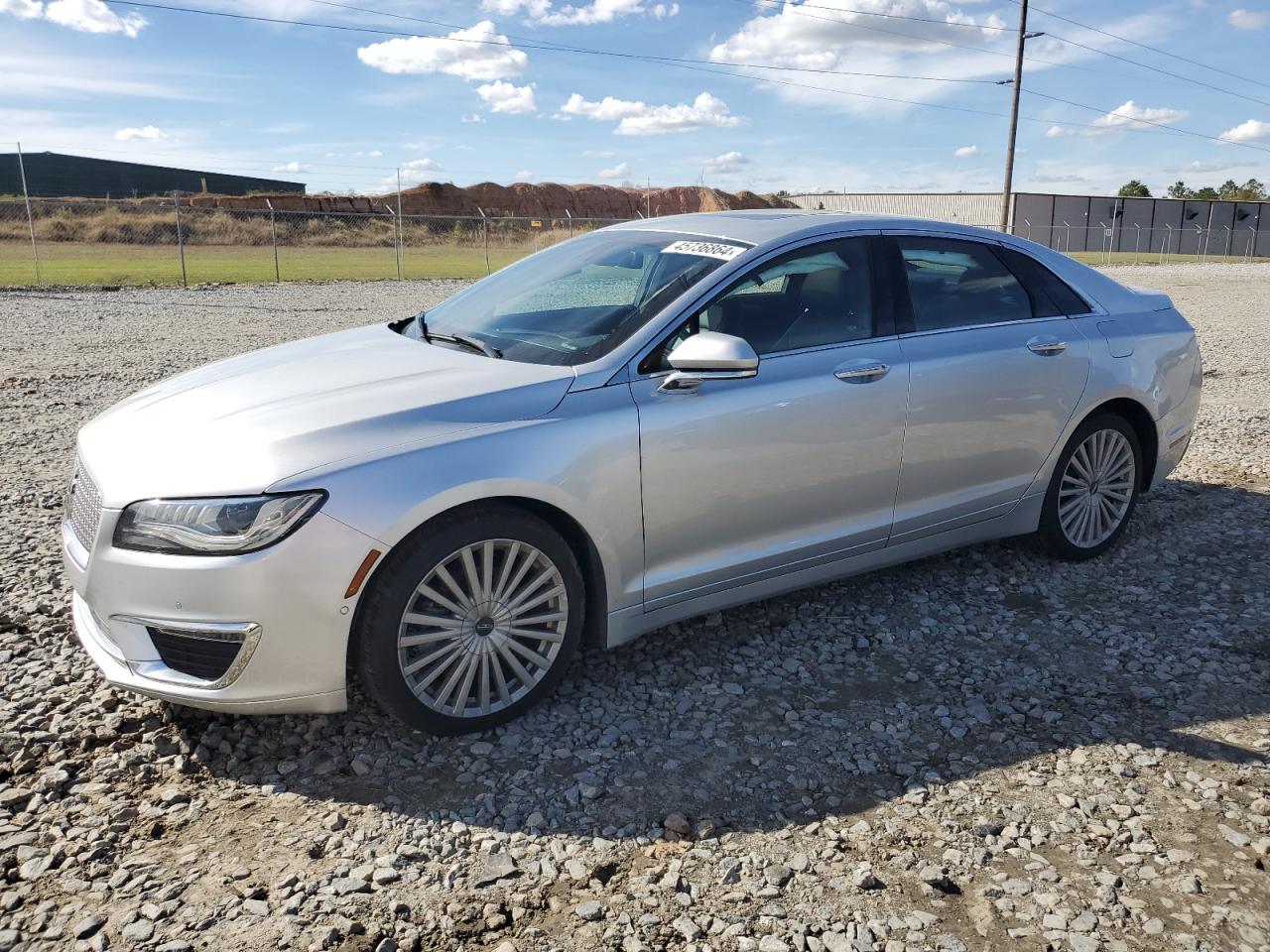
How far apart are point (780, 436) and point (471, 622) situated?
1.33m

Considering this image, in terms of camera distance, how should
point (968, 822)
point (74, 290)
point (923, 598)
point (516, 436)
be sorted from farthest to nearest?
point (74, 290), point (923, 598), point (516, 436), point (968, 822)

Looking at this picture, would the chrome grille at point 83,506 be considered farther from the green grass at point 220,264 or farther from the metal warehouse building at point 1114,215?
the metal warehouse building at point 1114,215

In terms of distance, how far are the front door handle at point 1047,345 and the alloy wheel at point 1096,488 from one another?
52 cm

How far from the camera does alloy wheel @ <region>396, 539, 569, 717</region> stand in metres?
3.10

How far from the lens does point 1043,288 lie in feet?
15.2

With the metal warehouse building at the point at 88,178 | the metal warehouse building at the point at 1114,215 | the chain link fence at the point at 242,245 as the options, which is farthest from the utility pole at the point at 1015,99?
the metal warehouse building at the point at 88,178

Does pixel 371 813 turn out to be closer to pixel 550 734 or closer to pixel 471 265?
pixel 550 734

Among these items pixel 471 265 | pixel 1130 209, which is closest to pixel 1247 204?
pixel 1130 209

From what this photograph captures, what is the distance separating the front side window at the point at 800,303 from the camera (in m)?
3.76

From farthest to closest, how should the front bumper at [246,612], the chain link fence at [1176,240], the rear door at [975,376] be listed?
the chain link fence at [1176,240]
the rear door at [975,376]
the front bumper at [246,612]

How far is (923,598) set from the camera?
4.49 metres

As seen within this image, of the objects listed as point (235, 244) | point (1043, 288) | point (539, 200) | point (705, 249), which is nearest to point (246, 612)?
point (705, 249)

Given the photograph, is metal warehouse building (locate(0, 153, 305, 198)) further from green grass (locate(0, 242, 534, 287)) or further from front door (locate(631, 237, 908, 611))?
front door (locate(631, 237, 908, 611))

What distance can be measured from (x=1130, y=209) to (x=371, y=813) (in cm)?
7850
